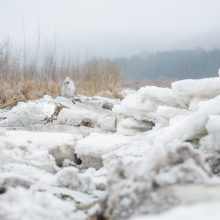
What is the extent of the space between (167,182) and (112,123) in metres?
3.95

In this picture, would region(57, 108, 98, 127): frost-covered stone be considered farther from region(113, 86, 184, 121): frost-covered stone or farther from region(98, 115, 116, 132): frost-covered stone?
region(113, 86, 184, 121): frost-covered stone

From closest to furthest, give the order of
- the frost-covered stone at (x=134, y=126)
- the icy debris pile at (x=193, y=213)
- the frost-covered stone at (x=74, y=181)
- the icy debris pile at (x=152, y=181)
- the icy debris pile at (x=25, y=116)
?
1. the icy debris pile at (x=193, y=213)
2. the icy debris pile at (x=152, y=181)
3. the frost-covered stone at (x=74, y=181)
4. the frost-covered stone at (x=134, y=126)
5. the icy debris pile at (x=25, y=116)

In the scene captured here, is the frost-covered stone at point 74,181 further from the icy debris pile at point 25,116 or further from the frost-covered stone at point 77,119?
the icy debris pile at point 25,116

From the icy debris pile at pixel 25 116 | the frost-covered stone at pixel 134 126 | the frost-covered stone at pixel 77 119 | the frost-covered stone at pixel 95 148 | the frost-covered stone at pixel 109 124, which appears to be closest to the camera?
the frost-covered stone at pixel 95 148

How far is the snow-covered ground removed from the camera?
1714 millimetres

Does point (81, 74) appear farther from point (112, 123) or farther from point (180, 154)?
point (180, 154)

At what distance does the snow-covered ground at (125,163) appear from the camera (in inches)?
67.5

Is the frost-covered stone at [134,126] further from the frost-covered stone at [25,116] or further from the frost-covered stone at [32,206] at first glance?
the frost-covered stone at [32,206]

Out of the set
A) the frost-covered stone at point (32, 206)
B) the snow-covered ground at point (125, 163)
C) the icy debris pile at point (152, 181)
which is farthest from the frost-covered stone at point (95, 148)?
the icy debris pile at point (152, 181)

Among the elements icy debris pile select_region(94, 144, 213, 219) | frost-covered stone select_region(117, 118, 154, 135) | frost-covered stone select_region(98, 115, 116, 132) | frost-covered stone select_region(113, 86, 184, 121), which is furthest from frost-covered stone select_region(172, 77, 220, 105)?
icy debris pile select_region(94, 144, 213, 219)

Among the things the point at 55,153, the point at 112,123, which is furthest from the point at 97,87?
the point at 55,153

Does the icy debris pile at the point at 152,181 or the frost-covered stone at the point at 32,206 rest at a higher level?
the icy debris pile at the point at 152,181

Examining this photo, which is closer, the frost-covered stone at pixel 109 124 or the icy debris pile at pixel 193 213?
the icy debris pile at pixel 193 213

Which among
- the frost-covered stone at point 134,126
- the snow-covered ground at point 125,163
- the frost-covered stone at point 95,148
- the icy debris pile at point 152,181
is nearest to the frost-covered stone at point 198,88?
the snow-covered ground at point 125,163
